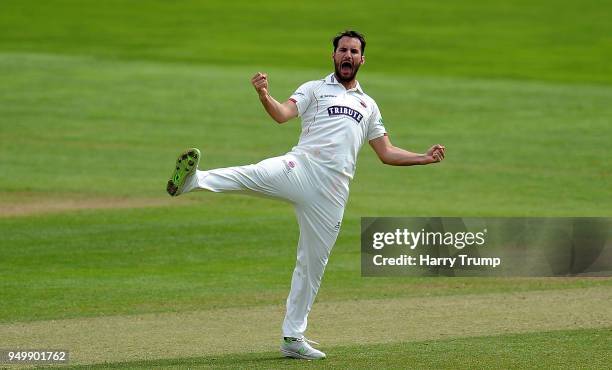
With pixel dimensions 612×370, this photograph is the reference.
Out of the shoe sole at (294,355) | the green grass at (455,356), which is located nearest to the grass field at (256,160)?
the green grass at (455,356)

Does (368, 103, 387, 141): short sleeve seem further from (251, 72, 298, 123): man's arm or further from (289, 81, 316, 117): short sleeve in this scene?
(251, 72, 298, 123): man's arm

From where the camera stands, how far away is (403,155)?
10.8 meters

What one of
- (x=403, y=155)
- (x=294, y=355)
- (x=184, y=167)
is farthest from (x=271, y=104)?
(x=294, y=355)

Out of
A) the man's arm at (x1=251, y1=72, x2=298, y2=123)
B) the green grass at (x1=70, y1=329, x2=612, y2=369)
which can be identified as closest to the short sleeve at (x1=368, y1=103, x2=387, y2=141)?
the man's arm at (x1=251, y1=72, x2=298, y2=123)

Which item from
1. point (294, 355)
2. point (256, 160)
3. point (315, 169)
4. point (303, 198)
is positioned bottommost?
point (294, 355)

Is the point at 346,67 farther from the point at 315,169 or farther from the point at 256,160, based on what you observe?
the point at 256,160

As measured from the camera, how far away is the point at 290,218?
793 inches

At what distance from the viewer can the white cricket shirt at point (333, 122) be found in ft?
34.2

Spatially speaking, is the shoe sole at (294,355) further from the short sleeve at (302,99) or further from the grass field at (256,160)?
the short sleeve at (302,99)

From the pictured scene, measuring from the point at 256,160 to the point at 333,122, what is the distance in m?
14.7

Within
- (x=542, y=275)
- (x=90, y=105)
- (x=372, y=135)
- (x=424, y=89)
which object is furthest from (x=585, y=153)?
(x=372, y=135)

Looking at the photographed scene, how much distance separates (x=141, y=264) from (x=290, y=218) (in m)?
3.74

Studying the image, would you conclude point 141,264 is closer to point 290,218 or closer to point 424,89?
point 290,218

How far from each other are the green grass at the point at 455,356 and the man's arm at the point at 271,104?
203 cm
